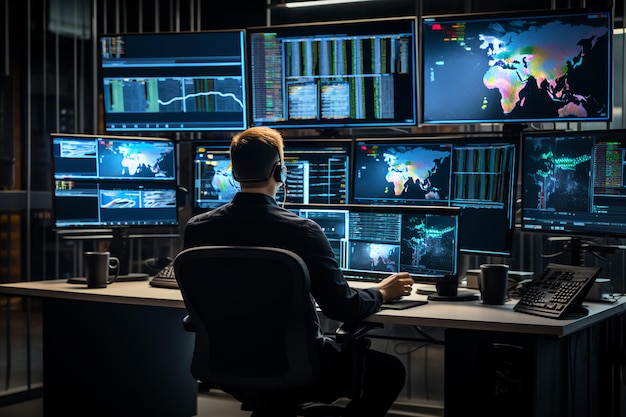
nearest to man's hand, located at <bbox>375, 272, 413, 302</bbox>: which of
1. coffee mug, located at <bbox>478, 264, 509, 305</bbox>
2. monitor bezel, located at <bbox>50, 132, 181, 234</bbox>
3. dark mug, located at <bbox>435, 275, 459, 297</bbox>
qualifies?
dark mug, located at <bbox>435, 275, 459, 297</bbox>

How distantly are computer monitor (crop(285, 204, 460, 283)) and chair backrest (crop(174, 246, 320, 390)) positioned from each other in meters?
0.67

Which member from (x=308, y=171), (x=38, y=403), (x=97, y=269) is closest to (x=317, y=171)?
(x=308, y=171)

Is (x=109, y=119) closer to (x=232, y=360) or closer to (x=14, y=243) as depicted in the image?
(x=232, y=360)

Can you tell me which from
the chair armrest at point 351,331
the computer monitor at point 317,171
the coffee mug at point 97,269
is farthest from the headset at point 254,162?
the coffee mug at point 97,269

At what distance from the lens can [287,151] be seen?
3562mm

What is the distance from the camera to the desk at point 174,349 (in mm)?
2574

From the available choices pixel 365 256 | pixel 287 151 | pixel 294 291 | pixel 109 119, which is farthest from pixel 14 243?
pixel 294 291

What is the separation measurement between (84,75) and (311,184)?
1.85m

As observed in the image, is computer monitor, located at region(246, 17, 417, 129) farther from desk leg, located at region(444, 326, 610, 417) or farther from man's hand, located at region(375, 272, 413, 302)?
desk leg, located at region(444, 326, 610, 417)

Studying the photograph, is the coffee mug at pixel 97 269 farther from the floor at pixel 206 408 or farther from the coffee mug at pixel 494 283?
the coffee mug at pixel 494 283

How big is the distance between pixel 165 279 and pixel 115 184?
57cm

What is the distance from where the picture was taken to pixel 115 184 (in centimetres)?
361

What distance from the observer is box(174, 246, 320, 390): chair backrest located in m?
2.29

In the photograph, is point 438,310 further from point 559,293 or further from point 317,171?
point 317,171
